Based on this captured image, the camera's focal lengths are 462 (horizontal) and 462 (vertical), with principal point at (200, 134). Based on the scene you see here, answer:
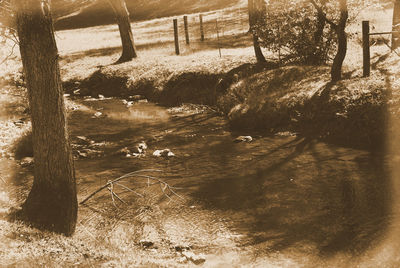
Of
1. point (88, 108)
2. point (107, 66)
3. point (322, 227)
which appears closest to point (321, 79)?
point (322, 227)

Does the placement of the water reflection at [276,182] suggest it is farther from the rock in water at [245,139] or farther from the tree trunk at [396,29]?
the tree trunk at [396,29]

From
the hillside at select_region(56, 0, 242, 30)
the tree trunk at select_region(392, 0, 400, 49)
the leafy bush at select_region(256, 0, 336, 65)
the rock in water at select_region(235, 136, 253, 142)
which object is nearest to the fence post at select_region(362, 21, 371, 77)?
the leafy bush at select_region(256, 0, 336, 65)

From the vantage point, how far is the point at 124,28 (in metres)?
24.7

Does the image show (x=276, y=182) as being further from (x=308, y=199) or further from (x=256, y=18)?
(x=256, y=18)

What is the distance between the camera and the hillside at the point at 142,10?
43.3m

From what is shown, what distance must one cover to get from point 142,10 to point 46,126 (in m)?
44.8

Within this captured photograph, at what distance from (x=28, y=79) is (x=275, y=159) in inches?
273

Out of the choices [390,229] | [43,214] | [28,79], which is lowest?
[390,229]

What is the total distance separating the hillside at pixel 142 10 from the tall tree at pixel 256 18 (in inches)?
869

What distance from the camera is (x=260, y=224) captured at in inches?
355

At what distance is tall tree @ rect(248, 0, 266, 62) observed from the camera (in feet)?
61.0

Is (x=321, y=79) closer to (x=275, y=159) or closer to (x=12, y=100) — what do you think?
(x=275, y=159)

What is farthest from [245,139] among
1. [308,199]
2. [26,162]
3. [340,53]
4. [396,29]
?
[396,29]

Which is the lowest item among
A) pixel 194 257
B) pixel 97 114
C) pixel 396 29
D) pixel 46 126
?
pixel 194 257
